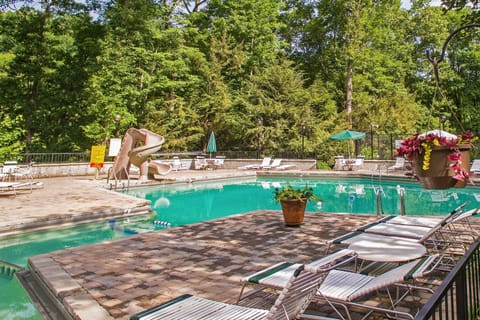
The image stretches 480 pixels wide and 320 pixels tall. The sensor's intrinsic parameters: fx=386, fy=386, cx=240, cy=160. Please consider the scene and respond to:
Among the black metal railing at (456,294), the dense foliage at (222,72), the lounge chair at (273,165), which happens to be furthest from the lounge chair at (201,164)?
the black metal railing at (456,294)

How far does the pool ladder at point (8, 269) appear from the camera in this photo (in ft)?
18.4

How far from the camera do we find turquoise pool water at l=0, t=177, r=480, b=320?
6.71 m

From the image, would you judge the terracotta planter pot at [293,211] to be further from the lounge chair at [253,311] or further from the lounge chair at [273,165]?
the lounge chair at [273,165]

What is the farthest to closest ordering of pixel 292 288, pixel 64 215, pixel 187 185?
pixel 187 185 < pixel 64 215 < pixel 292 288

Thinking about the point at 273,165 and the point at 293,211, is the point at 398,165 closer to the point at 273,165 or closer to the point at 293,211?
the point at 273,165

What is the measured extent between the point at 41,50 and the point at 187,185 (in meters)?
10.9

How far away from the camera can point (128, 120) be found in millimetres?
21141

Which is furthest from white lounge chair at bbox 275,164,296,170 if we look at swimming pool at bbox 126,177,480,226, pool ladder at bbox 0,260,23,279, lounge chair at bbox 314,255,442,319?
lounge chair at bbox 314,255,442,319

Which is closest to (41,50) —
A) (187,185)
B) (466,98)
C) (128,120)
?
(128,120)

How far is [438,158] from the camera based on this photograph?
9.66 ft

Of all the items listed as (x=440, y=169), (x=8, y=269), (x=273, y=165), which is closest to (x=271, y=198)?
(x=273, y=165)

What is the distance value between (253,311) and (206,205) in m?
10.2

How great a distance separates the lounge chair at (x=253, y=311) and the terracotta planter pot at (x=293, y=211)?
160 inches

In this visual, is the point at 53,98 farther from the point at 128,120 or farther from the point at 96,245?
the point at 96,245
